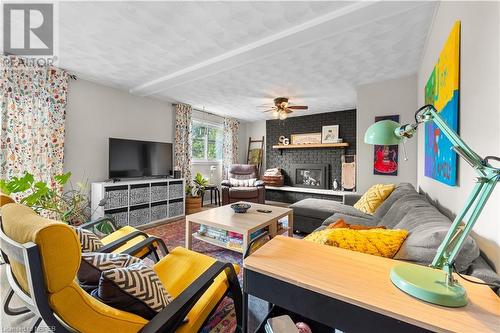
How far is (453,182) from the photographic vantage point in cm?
128

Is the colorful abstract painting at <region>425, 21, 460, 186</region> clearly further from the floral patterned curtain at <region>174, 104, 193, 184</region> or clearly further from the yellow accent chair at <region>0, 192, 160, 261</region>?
the floral patterned curtain at <region>174, 104, 193, 184</region>

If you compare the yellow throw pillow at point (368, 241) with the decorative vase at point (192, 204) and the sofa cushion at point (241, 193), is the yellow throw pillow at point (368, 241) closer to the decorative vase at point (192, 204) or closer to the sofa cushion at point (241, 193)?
the sofa cushion at point (241, 193)

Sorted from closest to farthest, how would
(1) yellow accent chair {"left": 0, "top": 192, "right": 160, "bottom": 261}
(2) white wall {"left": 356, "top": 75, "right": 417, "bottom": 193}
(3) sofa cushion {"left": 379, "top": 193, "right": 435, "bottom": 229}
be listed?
1. (1) yellow accent chair {"left": 0, "top": 192, "right": 160, "bottom": 261}
2. (3) sofa cushion {"left": 379, "top": 193, "right": 435, "bottom": 229}
3. (2) white wall {"left": 356, "top": 75, "right": 417, "bottom": 193}

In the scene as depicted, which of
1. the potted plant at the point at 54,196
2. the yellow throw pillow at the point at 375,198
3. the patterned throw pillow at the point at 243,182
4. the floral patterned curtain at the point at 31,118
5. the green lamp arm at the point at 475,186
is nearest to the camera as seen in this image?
the green lamp arm at the point at 475,186

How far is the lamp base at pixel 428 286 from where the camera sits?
25.3 inches

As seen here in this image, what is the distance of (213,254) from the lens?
243cm

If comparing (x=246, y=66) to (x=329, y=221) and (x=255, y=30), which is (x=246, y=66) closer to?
(x=255, y=30)

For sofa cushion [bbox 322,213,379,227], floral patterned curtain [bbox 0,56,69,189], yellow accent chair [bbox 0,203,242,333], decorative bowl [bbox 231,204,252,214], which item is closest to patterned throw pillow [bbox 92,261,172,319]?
yellow accent chair [bbox 0,203,242,333]

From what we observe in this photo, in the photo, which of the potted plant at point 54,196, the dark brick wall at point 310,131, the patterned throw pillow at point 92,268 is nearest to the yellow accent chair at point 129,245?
the patterned throw pillow at point 92,268

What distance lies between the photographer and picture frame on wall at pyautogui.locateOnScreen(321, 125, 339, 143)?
502cm

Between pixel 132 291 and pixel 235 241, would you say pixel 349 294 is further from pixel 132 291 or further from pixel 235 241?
pixel 235 241

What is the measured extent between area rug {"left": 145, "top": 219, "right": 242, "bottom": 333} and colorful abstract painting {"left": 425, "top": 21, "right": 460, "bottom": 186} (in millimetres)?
1691

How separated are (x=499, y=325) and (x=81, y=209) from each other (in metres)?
3.91

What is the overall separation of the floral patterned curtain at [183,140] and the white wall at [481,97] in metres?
4.10
